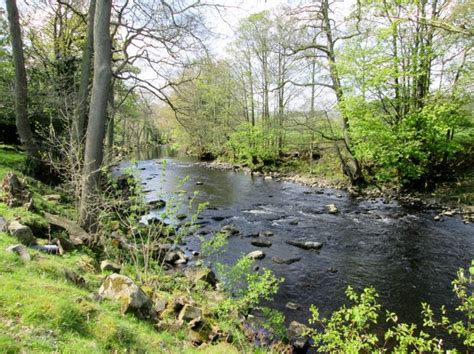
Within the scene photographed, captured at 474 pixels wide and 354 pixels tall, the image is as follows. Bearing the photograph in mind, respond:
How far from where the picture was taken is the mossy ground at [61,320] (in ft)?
7.34

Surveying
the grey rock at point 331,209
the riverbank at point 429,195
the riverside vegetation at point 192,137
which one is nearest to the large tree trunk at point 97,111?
the riverside vegetation at point 192,137

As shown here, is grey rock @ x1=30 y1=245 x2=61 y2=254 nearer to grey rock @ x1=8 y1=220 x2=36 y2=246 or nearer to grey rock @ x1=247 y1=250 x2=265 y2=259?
grey rock @ x1=8 y1=220 x2=36 y2=246

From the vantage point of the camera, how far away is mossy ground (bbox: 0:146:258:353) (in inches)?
88.0

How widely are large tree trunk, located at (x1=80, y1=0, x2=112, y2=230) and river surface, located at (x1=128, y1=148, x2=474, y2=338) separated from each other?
1481mm

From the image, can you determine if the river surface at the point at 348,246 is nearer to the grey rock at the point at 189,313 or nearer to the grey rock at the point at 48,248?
the grey rock at the point at 48,248

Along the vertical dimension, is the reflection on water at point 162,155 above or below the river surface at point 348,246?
above

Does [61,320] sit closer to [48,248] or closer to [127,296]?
[127,296]

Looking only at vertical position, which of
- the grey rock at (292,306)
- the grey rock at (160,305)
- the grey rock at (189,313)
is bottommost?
the grey rock at (292,306)

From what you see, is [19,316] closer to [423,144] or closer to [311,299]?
[311,299]

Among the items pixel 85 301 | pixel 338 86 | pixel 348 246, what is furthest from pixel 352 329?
pixel 338 86

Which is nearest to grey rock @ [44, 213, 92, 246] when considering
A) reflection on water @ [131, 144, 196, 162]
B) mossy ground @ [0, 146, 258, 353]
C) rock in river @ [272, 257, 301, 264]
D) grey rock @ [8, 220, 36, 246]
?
grey rock @ [8, 220, 36, 246]

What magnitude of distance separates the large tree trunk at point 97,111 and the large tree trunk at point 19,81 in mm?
4254

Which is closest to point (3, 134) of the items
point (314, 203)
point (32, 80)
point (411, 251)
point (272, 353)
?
A: point (32, 80)

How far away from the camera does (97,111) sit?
637cm
